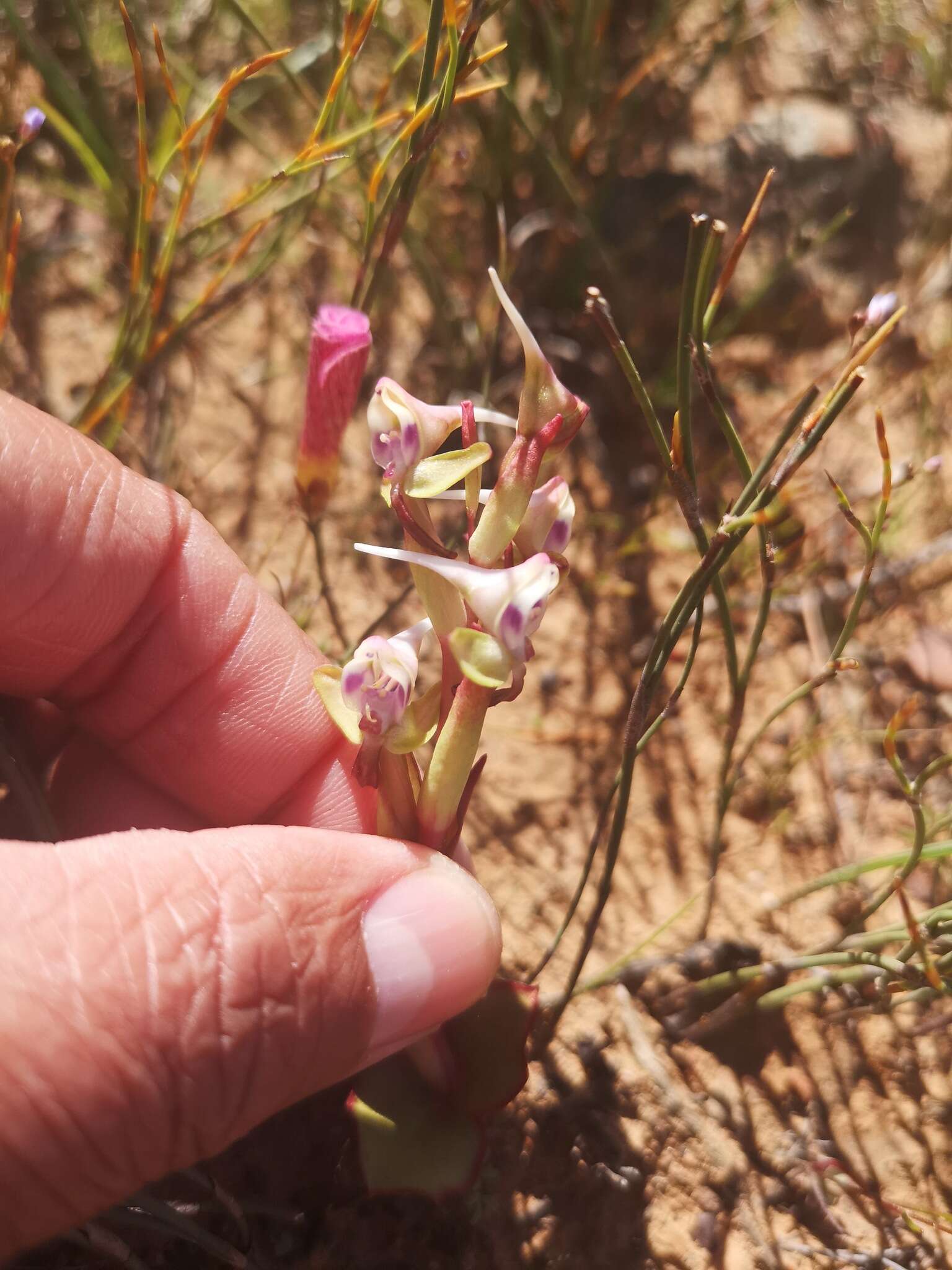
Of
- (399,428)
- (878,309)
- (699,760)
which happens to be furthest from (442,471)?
(699,760)

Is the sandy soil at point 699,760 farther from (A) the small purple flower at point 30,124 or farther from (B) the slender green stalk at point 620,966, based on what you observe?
(A) the small purple flower at point 30,124

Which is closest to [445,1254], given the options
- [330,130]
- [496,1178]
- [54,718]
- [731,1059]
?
[496,1178]

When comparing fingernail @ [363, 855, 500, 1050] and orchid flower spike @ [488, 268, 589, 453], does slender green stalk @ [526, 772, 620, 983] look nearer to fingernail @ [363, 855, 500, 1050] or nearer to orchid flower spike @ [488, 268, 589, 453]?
fingernail @ [363, 855, 500, 1050]

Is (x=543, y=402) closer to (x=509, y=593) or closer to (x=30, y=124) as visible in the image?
(x=509, y=593)

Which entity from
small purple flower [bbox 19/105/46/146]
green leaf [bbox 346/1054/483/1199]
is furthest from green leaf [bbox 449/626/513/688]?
small purple flower [bbox 19/105/46/146]

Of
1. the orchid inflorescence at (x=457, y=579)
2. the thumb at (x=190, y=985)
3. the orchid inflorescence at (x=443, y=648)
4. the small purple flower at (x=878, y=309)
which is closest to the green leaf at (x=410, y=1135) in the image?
the orchid inflorescence at (x=443, y=648)
